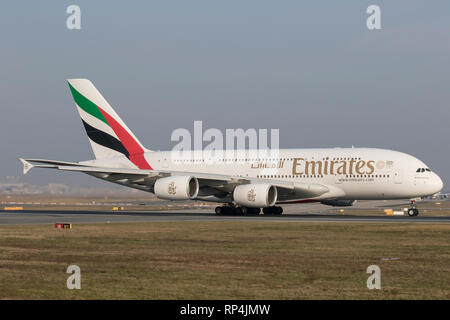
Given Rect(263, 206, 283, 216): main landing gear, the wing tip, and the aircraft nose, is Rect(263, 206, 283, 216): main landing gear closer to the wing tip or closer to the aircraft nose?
the aircraft nose

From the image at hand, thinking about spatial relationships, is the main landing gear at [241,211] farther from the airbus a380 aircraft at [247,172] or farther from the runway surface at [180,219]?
the runway surface at [180,219]

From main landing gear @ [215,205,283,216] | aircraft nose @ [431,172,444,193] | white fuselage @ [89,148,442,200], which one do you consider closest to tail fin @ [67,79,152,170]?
main landing gear @ [215,205,283,216]

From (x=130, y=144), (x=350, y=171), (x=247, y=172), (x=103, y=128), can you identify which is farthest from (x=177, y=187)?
(x=350, y=171)

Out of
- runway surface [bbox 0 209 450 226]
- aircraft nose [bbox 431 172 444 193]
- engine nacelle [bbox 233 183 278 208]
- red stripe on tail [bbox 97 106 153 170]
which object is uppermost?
red stripe on tail [bbox 97 106 153 170]

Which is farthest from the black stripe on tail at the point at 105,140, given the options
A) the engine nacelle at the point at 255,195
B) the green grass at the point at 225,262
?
the green grass at the point at 225,262

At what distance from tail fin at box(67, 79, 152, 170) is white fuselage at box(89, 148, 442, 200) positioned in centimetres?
872

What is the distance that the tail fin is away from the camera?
55.2 m

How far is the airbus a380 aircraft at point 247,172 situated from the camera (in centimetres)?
4666

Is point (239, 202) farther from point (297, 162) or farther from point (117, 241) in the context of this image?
point (117, 241)

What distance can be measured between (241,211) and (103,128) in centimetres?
1380

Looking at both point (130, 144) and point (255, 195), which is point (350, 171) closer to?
point (255, 195)

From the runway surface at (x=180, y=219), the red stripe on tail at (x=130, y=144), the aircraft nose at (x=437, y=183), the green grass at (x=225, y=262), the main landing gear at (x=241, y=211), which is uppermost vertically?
the red stripe on tail at (x=130, y=144)

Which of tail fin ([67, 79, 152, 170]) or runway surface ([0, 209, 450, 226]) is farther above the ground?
tail fin ([67, 79, 152, 170])

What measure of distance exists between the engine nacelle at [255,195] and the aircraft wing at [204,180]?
81cm
